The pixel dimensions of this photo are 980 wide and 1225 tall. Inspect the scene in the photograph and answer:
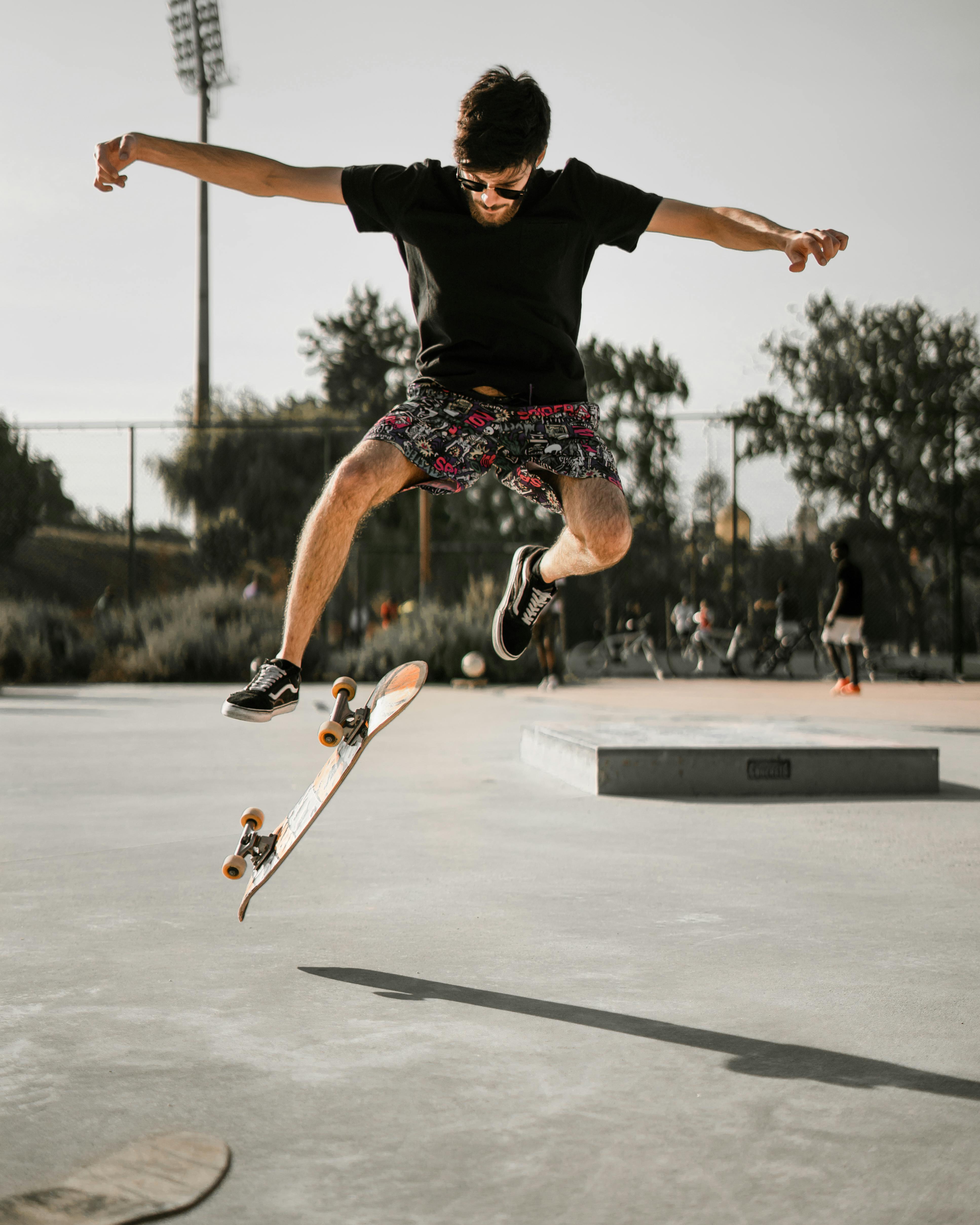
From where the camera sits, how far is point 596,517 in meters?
3.54

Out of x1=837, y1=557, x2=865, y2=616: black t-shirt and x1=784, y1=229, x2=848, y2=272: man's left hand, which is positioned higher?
x1=784, y1=229, x2=848, y2=272: man's left hand

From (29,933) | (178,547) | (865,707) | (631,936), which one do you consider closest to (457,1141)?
(631,936)

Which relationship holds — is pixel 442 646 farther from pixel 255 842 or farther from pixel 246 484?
pixel 246 484

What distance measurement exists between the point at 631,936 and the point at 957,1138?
4.48 ft

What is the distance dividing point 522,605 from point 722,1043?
7.65 feet

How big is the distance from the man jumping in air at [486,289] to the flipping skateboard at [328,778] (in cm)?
16

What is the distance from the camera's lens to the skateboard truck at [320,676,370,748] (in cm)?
324

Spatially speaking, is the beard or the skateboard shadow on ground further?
the beard

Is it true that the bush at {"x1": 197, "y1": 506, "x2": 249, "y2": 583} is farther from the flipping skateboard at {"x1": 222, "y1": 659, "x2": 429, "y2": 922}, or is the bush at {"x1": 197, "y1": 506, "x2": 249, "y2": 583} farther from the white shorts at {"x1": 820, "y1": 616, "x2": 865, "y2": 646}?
the flipping skateboard at {"x1": 222, "y1": 659, "x2": 429, "y2": 922}

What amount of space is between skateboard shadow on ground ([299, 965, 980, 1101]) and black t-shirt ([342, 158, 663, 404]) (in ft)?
5.52

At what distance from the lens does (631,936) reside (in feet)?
10.4

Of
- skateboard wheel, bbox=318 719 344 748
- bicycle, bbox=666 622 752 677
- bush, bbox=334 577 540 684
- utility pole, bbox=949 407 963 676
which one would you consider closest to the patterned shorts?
skateboard wheel, bbox=318 719 344 748

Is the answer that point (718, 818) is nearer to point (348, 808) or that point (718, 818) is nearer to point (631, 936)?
point (348, 808)

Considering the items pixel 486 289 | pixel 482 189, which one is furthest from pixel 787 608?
pixel 482 189
